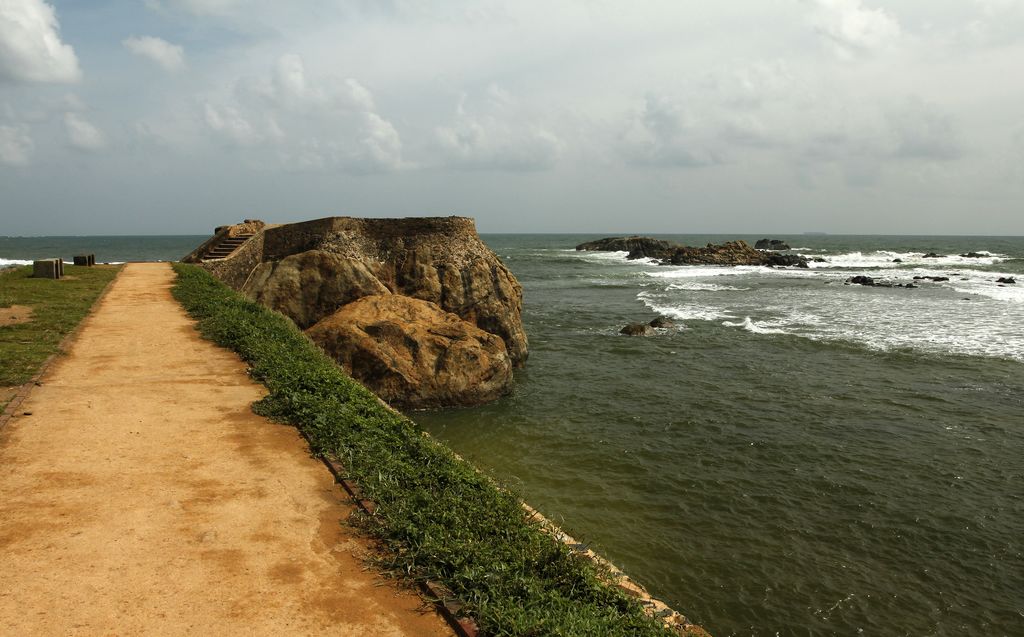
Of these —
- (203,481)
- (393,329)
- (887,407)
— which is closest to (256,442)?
(203,481)

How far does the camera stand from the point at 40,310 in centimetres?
1270

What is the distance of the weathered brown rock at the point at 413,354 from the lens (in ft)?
40.3

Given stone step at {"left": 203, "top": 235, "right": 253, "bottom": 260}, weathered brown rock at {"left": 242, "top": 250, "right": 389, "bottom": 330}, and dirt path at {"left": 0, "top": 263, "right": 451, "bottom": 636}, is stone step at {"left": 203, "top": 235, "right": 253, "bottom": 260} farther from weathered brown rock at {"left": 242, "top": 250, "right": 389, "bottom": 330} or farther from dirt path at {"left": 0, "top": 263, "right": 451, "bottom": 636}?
dirt path at {"left": 0, "top": 263, "right": 451, "bottom": 636}

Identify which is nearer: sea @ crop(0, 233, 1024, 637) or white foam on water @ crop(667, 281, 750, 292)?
sea @ crop(0, 233, 1024, 637)

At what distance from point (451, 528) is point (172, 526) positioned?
209 cm

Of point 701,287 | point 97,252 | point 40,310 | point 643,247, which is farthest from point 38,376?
point 97,252

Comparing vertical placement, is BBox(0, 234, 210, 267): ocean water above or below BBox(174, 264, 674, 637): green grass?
above

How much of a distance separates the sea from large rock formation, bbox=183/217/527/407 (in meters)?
0.96

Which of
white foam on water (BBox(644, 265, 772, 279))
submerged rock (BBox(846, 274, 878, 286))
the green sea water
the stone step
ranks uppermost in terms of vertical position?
the stone step

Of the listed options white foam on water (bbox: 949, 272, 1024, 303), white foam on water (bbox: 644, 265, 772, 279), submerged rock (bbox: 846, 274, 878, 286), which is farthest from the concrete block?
submerged rock (bbox: 846, 274, 878, 286)

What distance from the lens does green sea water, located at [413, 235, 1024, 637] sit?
6.74m

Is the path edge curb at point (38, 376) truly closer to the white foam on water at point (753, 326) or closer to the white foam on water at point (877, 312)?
the white foam on water at point (753, 326)

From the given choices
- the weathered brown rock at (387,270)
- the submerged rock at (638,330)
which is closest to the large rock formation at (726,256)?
the submerged rock at (638,330)

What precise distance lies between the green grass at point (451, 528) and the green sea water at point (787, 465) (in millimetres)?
2585
